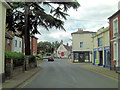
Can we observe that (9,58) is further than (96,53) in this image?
No

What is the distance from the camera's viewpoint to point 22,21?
22.9 m

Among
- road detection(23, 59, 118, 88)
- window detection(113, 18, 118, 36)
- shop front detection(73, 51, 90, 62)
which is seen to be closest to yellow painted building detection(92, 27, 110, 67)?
window detection(113, 18, 118, 36)

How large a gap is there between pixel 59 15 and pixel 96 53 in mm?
12621

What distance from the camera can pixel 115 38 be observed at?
784 inches

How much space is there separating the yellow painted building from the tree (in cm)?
747

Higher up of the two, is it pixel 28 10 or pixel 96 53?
pixel 28 10

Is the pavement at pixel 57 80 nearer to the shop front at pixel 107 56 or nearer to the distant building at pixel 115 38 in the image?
the distant building at pixel 115 38

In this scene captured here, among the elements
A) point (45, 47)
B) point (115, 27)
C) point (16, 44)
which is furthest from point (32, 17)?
point (45, 47)

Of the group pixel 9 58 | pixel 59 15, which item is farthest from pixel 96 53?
pixel 9 58

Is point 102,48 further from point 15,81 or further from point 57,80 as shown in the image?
point 15,81

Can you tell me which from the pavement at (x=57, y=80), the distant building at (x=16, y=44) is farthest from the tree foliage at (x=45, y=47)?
the pavement at (x=57, y=80)

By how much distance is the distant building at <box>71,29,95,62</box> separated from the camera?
144ft

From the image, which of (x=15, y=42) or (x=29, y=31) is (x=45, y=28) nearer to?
(x=29, y=31)

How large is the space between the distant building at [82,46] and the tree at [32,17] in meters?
22.6
